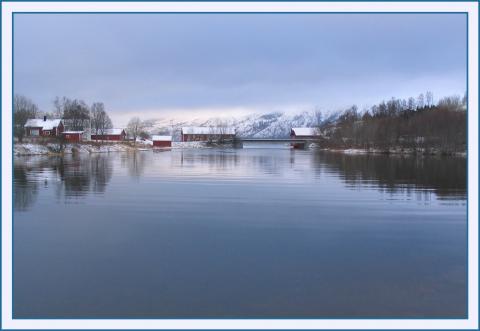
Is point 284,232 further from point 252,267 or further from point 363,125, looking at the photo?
point 363,125

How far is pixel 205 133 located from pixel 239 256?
14868 centimetres

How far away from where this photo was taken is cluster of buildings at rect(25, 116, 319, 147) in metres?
92.7

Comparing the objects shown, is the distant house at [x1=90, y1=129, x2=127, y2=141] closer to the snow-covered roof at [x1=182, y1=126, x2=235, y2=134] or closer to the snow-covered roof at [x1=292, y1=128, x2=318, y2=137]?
the snow-covered roof at [x1=182, y1=126, x2=235, y2=134]

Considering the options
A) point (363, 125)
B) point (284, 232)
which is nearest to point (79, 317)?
point (284, 232)

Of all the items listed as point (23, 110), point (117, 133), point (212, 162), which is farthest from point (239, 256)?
point (117, 133)

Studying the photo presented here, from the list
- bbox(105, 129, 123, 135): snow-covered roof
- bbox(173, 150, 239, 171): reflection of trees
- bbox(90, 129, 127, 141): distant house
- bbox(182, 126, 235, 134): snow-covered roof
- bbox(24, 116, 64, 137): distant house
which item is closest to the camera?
bbox(173, 150, 239, 171): reflection of trees

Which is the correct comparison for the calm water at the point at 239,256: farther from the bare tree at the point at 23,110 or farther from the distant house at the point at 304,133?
the distant house at the point at 304,133

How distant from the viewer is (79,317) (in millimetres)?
5613

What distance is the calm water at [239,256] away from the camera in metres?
5.93

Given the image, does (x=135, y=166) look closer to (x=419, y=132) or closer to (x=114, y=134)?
(x=419, y=132)

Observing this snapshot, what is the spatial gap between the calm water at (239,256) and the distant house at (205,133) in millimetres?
133680

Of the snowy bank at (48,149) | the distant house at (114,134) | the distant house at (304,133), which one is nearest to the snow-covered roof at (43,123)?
the distant house at (114,134)

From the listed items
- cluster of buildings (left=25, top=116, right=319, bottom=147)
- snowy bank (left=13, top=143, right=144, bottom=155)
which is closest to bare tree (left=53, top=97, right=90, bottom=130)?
cluster of buildings (left=25, top=116, right=319, bottom=147)

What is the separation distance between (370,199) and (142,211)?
807 centimetres
